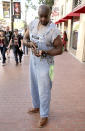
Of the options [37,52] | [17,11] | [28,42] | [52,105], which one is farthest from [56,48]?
[17,11]

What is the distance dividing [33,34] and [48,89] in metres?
0.94

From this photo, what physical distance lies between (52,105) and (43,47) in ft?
5.27

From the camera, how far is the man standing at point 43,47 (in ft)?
7.39

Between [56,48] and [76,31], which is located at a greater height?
[76,31]

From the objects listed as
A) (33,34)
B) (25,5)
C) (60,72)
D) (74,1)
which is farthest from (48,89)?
(25,5)

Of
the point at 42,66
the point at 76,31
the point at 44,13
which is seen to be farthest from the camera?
the point at 76,31

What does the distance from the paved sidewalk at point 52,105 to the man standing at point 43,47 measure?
34 centimetres

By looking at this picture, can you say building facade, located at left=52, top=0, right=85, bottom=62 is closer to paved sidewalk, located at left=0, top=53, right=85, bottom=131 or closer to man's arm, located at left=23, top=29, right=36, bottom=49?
paved sidewalk, located at left=0, top=53, right=85, bottom=131

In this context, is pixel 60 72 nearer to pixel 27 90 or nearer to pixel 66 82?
pixel 66 82

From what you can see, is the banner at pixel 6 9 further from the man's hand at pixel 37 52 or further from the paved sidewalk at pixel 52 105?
the man's hand at pixel 37 52

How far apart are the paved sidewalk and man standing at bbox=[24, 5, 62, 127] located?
0.34 meters

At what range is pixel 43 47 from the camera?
233cm

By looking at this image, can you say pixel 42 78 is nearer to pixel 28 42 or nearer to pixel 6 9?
pixel 28 42

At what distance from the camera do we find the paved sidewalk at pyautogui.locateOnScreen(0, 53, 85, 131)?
2.69m
